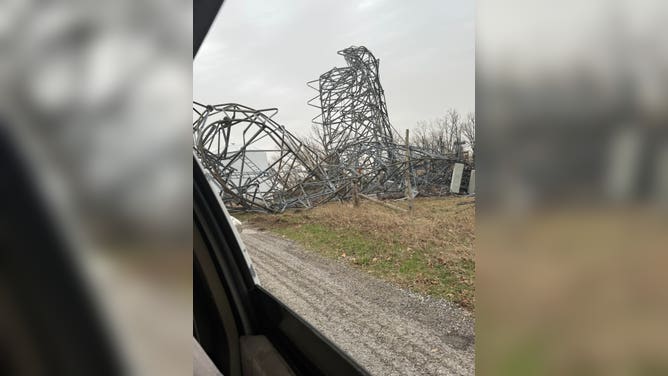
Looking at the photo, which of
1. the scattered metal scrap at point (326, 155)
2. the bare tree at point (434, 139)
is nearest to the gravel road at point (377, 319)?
the bare tree at point (434, 139)

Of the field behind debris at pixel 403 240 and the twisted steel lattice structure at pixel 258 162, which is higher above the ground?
the twisted steel lattice structure at pixel 258 162

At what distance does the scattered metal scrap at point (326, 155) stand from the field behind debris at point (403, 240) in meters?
0.88

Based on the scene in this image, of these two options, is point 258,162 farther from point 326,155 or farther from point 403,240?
point 403,240

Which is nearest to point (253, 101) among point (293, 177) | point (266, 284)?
point (293, 177)

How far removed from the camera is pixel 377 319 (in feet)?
7.93

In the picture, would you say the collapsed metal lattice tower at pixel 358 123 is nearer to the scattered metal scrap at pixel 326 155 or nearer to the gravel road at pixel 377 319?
the scattered metal scrap at pixel 326 155

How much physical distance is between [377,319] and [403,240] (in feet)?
6.39

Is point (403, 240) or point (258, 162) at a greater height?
point (258, 162)

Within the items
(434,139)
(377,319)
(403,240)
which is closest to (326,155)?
(434,139)

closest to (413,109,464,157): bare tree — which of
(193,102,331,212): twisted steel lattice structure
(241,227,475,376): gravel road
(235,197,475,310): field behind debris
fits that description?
(235,197,475,310): field behind debris

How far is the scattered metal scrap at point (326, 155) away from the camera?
24.8ft

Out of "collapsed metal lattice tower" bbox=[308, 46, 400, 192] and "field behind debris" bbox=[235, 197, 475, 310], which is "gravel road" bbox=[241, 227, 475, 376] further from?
"collapsed metal lattice tower" bbox=[308, 46, 400, 192]
